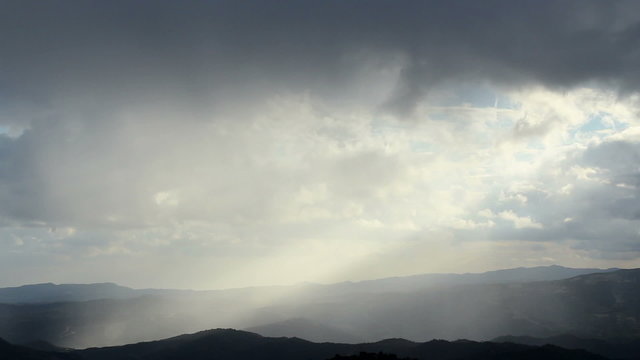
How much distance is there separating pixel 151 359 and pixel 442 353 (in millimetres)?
Answer: 109498

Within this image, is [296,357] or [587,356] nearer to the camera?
[587,356]

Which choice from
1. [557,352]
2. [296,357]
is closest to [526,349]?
[557,352]

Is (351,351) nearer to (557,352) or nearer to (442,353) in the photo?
(442,353)

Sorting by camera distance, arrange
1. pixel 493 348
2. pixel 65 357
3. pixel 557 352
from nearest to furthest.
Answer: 1. pixel 557 352
2. pixel 493 348
3. pixel 65 357

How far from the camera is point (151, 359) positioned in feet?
655

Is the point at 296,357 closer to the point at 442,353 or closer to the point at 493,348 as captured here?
the point at 442,353

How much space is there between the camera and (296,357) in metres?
199

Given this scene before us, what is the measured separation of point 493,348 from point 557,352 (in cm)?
1935

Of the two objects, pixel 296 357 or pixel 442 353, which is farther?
pixel 296 357

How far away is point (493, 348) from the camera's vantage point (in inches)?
6654

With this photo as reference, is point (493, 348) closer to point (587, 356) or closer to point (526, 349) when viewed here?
point (526, 349)

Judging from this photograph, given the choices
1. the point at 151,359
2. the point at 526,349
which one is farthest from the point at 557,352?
the point at 151,359

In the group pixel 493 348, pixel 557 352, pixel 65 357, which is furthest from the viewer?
pixel 65 357

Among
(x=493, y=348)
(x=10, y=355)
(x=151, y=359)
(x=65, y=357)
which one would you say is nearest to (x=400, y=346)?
(x=493, y=348)
